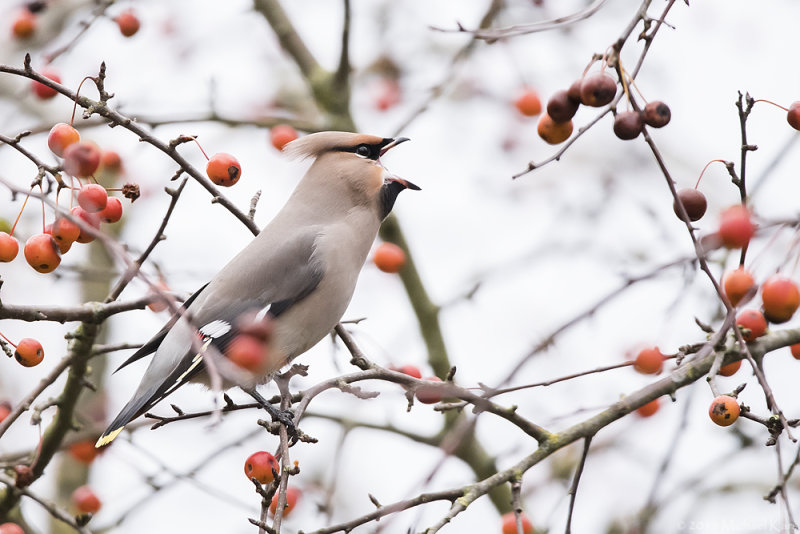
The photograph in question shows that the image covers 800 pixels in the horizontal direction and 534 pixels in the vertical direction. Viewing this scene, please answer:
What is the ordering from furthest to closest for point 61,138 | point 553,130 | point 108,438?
point 108,438, point 61,138, point 553,130

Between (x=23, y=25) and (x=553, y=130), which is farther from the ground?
(x=23, y=25)

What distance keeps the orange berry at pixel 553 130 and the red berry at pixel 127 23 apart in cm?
225

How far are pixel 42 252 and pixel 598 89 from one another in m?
1.51

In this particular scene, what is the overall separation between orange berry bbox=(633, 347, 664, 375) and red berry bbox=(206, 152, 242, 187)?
1.33 meters

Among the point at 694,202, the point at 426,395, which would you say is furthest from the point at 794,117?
the point at 426,395

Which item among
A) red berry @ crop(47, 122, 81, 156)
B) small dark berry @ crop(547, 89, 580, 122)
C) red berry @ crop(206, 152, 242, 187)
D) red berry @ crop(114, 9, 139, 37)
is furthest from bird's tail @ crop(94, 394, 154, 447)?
small dark berry @ crop(547, 89, 580, 122)

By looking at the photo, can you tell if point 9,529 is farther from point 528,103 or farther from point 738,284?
point 528,103

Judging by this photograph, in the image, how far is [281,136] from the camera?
171 inches

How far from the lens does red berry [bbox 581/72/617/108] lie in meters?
2.11

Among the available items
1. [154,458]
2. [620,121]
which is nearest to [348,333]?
[154,458]

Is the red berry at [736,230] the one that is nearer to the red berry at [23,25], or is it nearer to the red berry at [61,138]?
the red berry at [61,138]

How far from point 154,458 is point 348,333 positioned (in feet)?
2.79

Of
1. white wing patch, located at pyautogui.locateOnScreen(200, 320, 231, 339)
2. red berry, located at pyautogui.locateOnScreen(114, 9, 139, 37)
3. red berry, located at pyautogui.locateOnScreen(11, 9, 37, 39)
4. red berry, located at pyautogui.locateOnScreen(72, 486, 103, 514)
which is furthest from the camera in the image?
red berry, located at pyautogui.locateOnScreen(11, 9, 37, 39)

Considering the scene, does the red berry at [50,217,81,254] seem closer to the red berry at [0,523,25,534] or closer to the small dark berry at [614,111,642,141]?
the red berry at [0,523,25,534]
